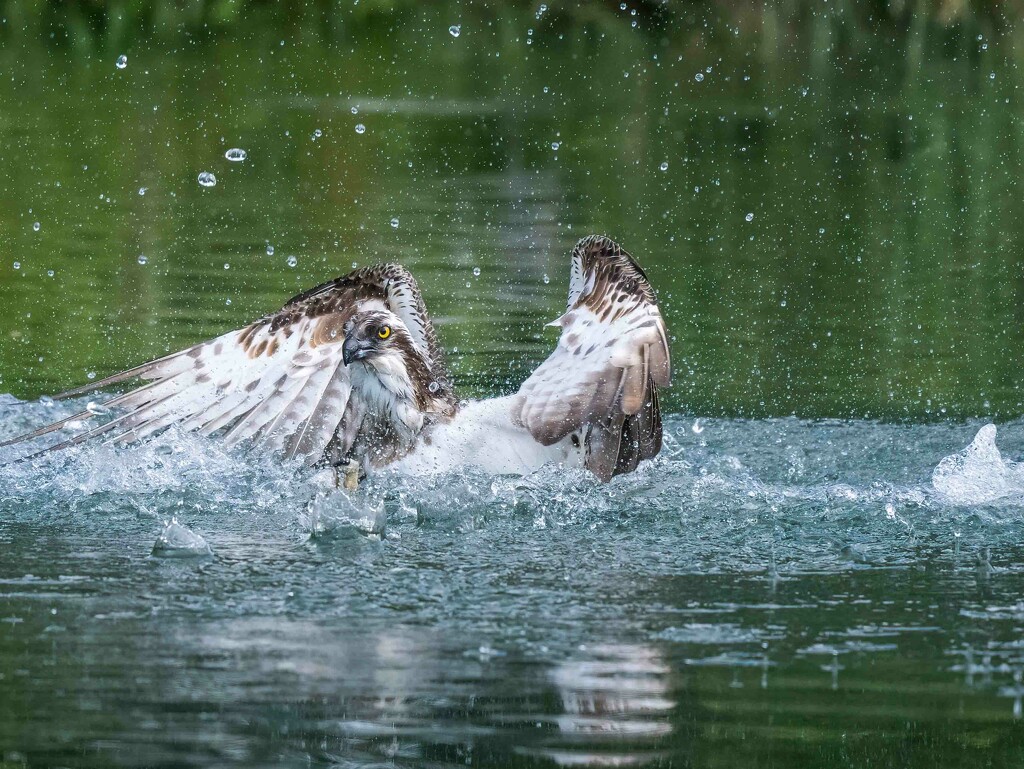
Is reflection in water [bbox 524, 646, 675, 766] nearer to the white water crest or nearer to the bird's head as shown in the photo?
the bird's head

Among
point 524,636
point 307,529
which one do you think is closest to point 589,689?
point 524,636

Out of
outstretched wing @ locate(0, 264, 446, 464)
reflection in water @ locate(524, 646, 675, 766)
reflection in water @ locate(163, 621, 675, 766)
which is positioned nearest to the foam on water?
outstretched wing @ locate(0, 264, 446, 464)

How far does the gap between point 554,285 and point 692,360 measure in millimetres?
2716

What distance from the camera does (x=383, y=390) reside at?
25.0ft

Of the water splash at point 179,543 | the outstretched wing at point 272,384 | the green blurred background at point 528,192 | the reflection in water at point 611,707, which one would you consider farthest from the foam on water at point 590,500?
the green blurred background at point 528,192

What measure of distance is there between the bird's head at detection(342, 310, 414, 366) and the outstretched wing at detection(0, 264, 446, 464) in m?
0.30

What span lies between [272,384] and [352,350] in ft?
2.02

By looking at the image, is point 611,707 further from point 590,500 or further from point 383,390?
point 383,390

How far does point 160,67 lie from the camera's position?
2997 cm

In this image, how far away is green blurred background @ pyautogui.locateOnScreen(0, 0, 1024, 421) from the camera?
38.0ft

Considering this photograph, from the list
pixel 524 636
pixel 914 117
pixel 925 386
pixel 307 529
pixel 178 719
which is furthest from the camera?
pixel 914 117

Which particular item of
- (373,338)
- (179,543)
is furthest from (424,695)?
(373,338)

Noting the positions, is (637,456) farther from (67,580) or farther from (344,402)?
(67,580)

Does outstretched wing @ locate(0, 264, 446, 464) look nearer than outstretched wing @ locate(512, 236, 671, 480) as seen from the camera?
No
